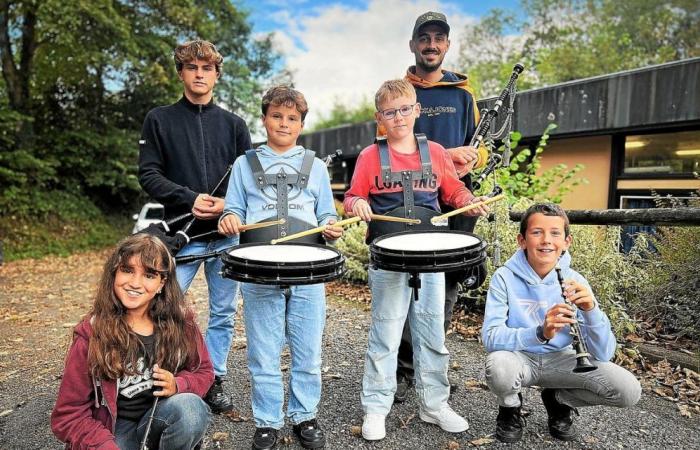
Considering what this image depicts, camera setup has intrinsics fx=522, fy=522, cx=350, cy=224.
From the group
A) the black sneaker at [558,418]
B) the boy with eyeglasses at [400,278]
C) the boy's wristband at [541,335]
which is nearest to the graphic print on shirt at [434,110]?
the boy with eyeglasses at [400,278]

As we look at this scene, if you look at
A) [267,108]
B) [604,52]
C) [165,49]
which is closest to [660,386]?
[267,108]

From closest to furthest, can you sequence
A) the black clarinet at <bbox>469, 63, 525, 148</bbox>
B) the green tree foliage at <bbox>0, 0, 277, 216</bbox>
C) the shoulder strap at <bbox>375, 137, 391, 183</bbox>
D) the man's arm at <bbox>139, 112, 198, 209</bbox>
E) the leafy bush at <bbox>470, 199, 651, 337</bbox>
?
the shoulder strap at <bbox>375, 137, 391, 183</bbox> < the man's arm at <bbox>139, 112, 198, 209</bbox> < the black clarinet at <bbox>469, 63, 525, 148</bbox> < the leafy bush at <bbox>470, 199, 651, 337</bbox> < the green tree foliage at <bbox>0, 0, 277, 216</bbox>

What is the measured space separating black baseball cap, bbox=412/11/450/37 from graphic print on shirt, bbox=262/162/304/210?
125 centimetres

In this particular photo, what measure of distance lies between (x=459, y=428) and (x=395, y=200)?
1276 millimetres

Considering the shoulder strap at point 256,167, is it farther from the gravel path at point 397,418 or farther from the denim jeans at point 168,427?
the gravel path at point 397,418

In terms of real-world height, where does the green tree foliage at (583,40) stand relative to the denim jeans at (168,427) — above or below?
above

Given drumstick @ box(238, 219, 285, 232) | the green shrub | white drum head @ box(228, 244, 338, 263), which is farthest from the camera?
the green shrub

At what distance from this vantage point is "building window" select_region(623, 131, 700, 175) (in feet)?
24.9

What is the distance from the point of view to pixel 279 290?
262 centimetres

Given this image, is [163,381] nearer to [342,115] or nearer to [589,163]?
[589,163]

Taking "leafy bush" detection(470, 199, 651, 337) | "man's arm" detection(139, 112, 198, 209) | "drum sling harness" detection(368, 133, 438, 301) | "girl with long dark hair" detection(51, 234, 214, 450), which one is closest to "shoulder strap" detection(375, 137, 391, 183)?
"drum sling harness" detection(368, 133, 438, 301)

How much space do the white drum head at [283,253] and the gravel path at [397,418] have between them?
1.02 meters

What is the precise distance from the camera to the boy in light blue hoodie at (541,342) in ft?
8.41

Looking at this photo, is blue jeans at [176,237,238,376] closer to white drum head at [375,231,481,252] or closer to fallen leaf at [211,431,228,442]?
fallen leaf at [211,431,228,442]
